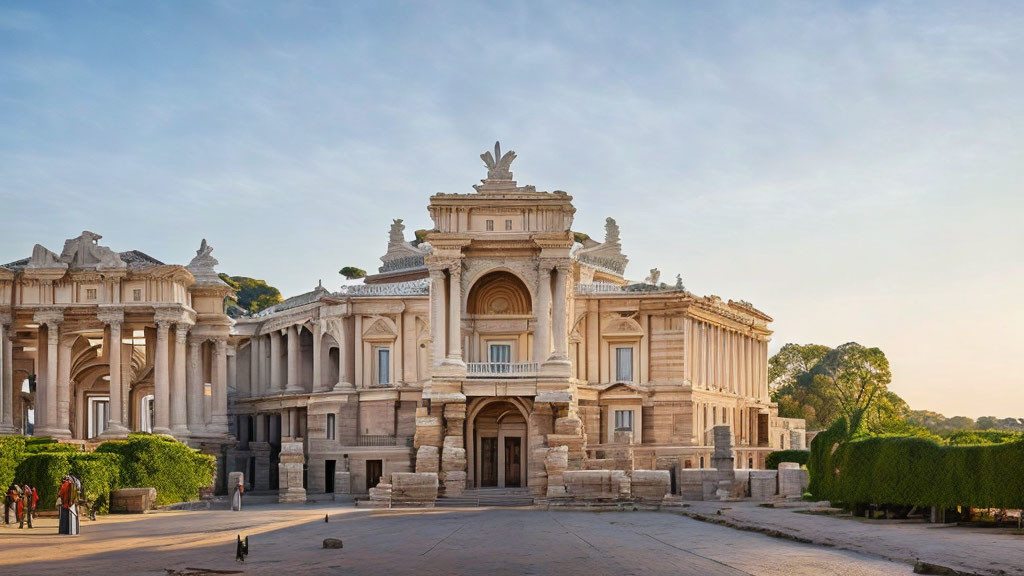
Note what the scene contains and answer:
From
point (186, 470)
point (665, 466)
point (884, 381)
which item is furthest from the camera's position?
point (884, 381)

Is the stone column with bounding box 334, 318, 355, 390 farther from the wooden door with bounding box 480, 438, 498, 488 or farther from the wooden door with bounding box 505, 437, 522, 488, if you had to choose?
the wooden door with bounding box 505, 437, 522, 488

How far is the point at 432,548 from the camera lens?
31.7 meters

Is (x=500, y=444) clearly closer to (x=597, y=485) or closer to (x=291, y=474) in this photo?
(x=291, y=474)

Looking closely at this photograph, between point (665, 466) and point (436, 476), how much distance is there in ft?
56.6

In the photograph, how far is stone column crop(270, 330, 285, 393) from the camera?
275 ft

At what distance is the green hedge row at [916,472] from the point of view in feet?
113

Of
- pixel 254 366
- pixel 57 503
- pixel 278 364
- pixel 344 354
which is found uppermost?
pixel 344 354

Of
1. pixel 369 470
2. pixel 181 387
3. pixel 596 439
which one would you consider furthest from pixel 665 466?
pixel 181 387

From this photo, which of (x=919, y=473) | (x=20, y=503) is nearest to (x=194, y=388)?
(x=20, y=503)

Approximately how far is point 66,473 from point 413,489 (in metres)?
14.8

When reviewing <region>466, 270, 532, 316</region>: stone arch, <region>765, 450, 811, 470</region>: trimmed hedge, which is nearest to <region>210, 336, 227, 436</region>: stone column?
<region>466, 270, 532, 316</region>: stone arch

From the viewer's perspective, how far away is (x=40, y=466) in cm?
4556

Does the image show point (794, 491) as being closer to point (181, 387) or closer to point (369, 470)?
point (369, 470)

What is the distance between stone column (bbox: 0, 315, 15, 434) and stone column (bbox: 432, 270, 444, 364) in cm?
2401
